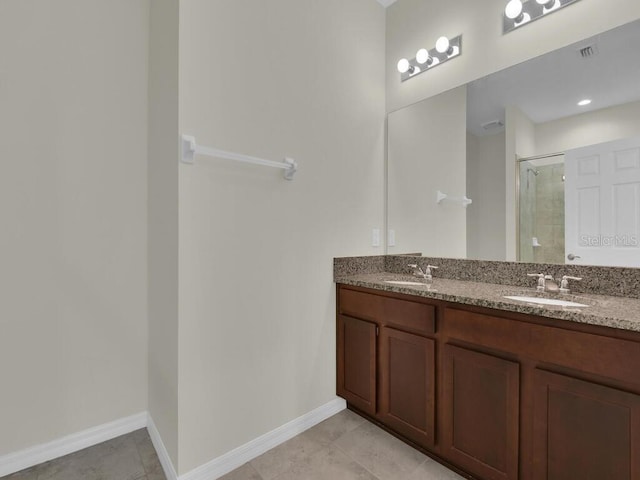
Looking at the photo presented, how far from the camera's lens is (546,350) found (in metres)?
1.14

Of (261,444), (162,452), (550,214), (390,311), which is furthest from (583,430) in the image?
(162,452)

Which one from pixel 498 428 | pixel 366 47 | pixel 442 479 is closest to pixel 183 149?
pixel 366 47

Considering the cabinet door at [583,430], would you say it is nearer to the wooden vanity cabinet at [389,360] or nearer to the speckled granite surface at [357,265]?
the wooden vanity cabinet at [389,360]

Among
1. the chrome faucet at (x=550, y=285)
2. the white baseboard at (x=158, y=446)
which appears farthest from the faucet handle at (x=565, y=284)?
the white baseboard at (x=158, y=446)

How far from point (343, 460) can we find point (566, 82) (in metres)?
2.24

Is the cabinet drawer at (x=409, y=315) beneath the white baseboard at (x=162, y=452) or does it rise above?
above

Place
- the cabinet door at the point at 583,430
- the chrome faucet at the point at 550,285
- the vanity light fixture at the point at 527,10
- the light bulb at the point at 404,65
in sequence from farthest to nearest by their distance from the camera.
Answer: the light bulb at the point at 404,65 → the vanity light fixture at the point at 527,10 → the chrome faucet at the point at 550,285 → the cabinet door at the point at 583,430

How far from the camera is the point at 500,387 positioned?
128 cm

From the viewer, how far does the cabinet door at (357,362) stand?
182 cm

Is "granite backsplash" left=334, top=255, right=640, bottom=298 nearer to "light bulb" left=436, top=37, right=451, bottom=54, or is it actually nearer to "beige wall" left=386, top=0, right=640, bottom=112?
"beige wall" left=386, top=0, right=640, bottom=112

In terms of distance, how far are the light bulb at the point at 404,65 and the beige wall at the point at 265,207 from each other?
0.24 metres

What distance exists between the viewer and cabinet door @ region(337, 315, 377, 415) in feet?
5.98

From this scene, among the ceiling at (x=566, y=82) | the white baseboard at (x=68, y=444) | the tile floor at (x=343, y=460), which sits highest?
the ceiling at (x=566, y=82)

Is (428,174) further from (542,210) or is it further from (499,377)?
(499,377)
